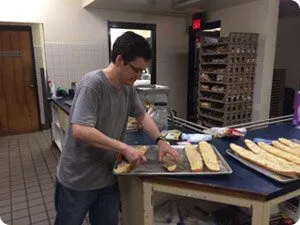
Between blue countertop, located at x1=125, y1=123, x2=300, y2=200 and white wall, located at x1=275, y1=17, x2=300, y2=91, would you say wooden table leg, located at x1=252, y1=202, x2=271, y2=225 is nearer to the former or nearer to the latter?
blue countertop, located at x1=125, y1=123, x2=300, y2=200

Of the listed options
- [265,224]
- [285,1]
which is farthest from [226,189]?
[285,1]

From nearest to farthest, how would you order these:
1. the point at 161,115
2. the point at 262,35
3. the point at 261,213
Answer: the point at 261,213, the point at 161,115, the point at 262,35

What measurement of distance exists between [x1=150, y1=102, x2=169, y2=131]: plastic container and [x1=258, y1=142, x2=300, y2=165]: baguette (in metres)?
0.65

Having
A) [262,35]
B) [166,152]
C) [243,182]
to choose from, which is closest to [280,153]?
[243,182]

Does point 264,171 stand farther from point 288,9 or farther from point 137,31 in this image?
point 288,9

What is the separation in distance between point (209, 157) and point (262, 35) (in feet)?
Answer: 8.94

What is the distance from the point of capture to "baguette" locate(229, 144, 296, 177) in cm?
104

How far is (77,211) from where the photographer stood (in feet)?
3.86

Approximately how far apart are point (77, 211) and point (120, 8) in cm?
347

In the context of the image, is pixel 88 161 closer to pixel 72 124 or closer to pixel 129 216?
pixel 72 124

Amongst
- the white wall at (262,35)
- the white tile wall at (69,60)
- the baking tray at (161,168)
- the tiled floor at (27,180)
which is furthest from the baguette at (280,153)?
the white tile wall at (69,60)

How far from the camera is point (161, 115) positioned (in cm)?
180

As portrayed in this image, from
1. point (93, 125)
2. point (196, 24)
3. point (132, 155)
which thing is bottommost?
point (132, 155)

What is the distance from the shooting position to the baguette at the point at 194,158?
109 cm
